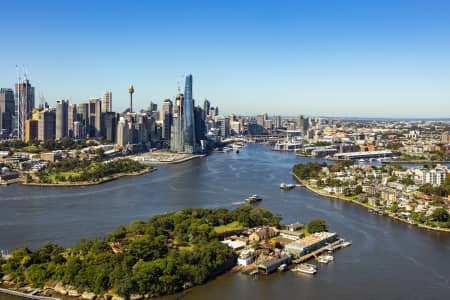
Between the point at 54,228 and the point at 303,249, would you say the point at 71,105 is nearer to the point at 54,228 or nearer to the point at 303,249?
the point at 54,228

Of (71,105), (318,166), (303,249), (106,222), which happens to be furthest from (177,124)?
(303,249)

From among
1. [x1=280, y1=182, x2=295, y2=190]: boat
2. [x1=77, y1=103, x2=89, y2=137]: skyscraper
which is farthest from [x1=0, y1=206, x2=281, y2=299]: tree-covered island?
[x1=77, y1=103, x2=89, y2=137]: skyscraper

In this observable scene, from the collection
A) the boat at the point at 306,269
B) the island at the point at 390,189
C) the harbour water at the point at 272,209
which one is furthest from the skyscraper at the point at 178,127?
the boat at the point at 306,269

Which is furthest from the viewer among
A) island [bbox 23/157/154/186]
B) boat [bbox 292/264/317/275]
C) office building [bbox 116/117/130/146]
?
office building [bbox 116/117/130/146]

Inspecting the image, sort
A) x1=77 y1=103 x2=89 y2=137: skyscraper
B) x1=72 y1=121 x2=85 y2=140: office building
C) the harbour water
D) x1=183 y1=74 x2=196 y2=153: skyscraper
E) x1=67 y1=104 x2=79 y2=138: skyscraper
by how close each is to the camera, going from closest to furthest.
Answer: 1. the harbour water
2. x1=183 y1=74 x2=196 y2=153: skyscraper
3. x1=72 y1=121 x2=85 y2=140: office building
4. x1=67 y1=104 x2=79 y2=138: skyscraper
5. x1=77 y1=103 x2=89 y2=137: skyscraper

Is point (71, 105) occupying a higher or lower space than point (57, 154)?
higher

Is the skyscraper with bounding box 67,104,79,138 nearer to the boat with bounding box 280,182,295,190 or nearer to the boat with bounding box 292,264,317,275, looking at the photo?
the boat with bounding box 280,182,295,190
